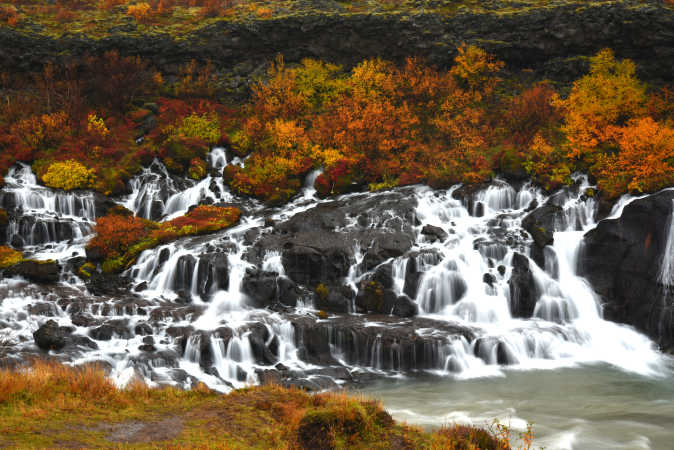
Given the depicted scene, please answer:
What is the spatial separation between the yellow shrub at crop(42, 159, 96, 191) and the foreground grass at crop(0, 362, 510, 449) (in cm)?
2069

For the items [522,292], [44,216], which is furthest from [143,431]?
[44,216]

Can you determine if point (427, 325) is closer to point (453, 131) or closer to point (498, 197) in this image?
point (498, 197)

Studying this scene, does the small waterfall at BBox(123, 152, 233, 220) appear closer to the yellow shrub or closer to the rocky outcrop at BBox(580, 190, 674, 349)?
the yellow shrub

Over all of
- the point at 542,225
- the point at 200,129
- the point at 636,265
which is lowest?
the point at 636,265

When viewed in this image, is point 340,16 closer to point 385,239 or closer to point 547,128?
point 547,128

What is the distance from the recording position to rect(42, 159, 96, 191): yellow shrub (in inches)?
1047

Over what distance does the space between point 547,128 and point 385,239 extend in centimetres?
1583

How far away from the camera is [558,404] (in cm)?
1217

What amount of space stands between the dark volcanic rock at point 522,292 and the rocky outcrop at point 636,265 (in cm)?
256

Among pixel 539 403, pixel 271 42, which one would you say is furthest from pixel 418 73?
pixel 539 403

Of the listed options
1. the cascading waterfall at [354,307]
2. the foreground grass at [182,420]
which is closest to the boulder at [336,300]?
the cascading waterfall at [354,307]

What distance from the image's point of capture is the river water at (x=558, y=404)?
33.1 feet

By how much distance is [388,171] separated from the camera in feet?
94.2

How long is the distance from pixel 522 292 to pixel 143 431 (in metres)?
16.1
